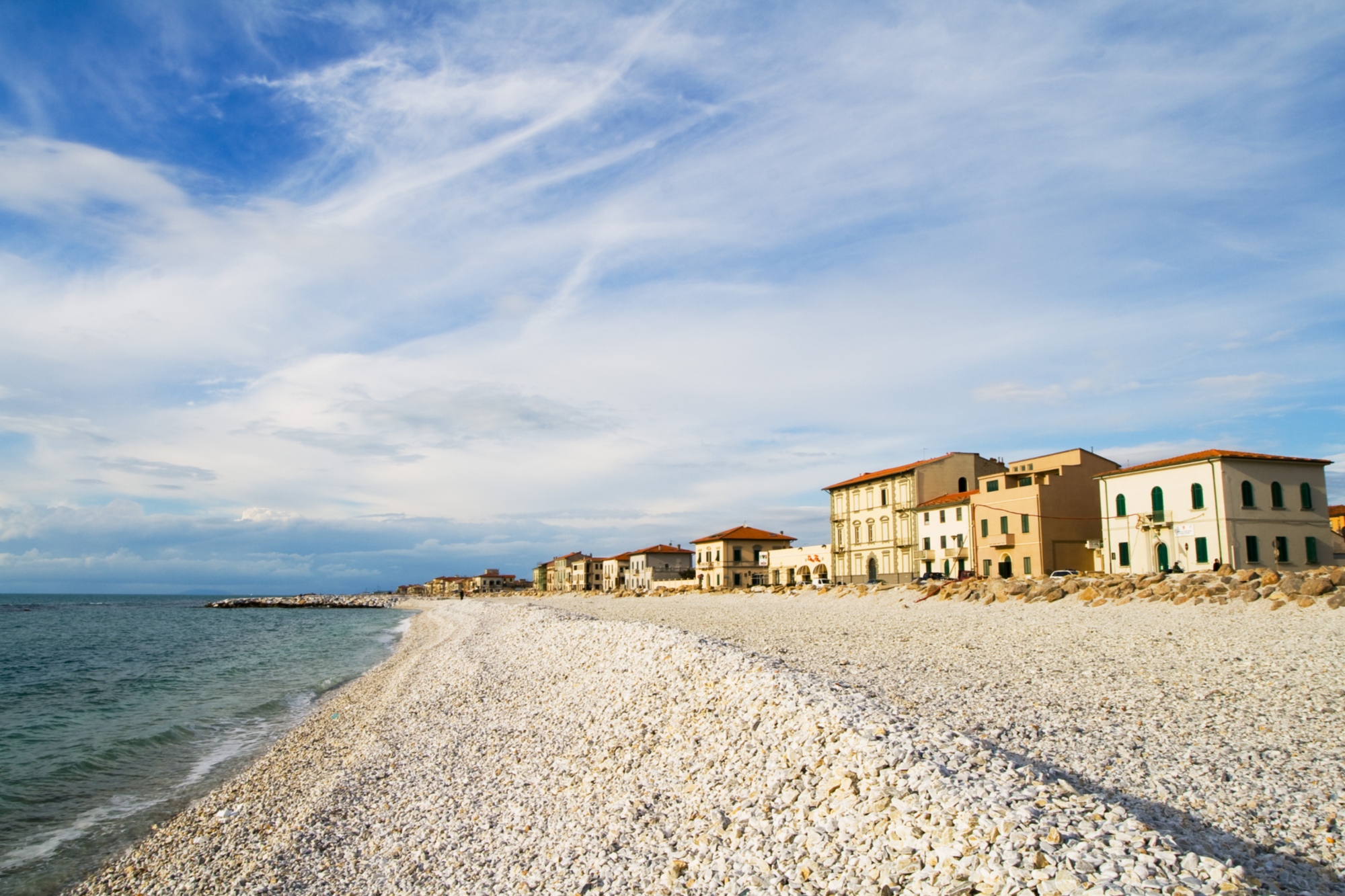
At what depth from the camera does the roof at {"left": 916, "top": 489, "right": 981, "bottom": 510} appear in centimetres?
5149

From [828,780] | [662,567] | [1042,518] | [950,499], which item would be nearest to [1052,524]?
[1042,518]

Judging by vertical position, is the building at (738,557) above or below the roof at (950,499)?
below

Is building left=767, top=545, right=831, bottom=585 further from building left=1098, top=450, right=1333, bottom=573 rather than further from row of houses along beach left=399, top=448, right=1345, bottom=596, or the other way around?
building left=1098, top=450, right=1333, bottom=573

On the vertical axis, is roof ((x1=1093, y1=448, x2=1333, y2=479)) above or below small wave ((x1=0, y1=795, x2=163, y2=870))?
above

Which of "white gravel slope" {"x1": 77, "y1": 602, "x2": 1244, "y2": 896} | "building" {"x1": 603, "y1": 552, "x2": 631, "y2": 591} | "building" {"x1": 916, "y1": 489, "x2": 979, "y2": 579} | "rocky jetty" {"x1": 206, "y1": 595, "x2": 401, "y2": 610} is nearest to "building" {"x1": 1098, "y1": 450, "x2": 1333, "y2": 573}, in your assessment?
"building" {"x1": 916, "y1": 489, "x2": 979, "y2": 579}

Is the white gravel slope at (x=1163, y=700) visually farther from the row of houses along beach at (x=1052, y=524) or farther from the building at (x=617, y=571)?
the building at (x=617, y=571)

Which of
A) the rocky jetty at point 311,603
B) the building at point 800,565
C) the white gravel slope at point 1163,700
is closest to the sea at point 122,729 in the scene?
the white gravel slope at point 1163,700

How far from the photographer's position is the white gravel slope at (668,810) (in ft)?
20.3

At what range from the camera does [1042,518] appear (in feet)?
148

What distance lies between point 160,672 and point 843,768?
33.3 m

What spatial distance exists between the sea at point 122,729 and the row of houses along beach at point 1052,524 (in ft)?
121

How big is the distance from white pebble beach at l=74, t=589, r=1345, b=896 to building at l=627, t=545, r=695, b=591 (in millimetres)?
73796

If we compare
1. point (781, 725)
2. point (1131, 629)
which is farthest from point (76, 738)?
point (1131, 629)

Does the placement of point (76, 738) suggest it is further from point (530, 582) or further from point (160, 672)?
point (530, 582)
